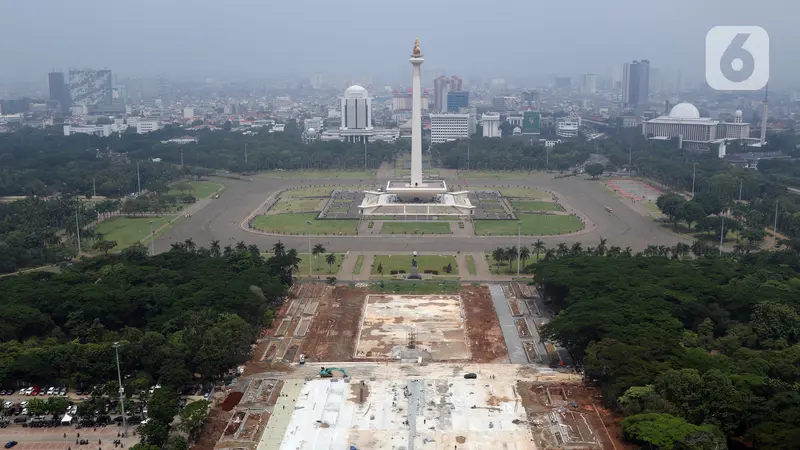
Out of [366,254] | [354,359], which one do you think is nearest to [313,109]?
[366,254]

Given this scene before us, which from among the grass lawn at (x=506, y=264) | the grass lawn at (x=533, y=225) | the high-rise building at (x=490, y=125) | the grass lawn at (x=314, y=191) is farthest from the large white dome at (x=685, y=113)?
the grass lawn at (x=506, y=264)

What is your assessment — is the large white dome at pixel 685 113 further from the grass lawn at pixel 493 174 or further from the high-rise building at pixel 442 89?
the high-rise building at pixel 442 89

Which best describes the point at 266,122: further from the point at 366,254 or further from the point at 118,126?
the point at 366,254

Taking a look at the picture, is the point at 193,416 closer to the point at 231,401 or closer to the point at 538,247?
the point at 231,401

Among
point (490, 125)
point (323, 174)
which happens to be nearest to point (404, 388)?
point (323, 174)

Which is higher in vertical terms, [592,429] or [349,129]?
[349,129]
